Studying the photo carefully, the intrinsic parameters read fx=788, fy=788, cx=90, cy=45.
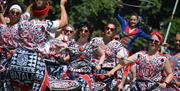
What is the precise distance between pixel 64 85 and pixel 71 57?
785 mm

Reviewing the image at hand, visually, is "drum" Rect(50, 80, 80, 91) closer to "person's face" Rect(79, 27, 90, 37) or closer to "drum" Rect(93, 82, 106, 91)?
"drum" Rect(93, 82, 106, 91)

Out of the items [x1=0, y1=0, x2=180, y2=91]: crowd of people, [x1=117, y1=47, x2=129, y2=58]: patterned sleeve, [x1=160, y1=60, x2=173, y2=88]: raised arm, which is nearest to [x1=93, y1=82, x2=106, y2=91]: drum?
[x1=0, y1=0, x2=180, y2=91]: crowd of people

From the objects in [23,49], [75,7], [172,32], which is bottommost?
[172,32]

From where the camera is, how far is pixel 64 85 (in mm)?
12727

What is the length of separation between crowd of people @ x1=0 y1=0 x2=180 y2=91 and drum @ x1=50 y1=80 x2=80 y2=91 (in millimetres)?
30

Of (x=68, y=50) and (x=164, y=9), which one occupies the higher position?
(x=68, y=50)

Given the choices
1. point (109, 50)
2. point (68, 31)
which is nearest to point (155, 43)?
point (109, 50)

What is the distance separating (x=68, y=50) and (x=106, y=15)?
1017cm

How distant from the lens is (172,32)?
2672 centimetres

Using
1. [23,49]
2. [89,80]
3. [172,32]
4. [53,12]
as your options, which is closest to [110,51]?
[89,80]

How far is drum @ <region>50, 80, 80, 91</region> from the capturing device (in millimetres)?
12570

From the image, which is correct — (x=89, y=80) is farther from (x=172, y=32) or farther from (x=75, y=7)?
(x=172, y=32)

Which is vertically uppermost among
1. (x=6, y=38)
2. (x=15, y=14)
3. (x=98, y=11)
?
(x=15, y=14)

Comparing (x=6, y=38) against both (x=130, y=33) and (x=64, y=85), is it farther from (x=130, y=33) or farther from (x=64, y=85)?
(x=130, y=33)
